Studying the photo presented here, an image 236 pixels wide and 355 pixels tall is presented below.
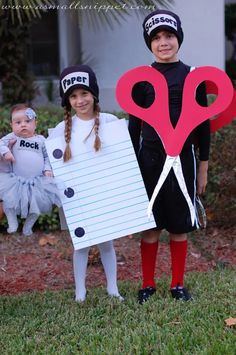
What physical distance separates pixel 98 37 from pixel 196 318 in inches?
239

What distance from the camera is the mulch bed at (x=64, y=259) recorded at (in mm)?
5273

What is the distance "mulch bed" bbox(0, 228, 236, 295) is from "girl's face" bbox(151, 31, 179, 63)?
199 centimetres

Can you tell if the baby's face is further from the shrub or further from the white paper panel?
the shrub

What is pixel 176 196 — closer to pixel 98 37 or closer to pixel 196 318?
pixel 196 318

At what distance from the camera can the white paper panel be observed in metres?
3.93

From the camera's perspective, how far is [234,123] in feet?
21.4

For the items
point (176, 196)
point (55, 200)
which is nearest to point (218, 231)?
point (176, 196)

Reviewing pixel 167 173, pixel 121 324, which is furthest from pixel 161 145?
pixel 121 324

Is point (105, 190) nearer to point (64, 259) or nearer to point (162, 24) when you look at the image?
point (162, 24)

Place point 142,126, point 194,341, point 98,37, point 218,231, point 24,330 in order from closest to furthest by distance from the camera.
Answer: point 194,341 < point 24,330 < point 142,126 < point 218,231 < point 98,37

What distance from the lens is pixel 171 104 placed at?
13.0ft

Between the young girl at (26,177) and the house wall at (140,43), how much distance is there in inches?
191

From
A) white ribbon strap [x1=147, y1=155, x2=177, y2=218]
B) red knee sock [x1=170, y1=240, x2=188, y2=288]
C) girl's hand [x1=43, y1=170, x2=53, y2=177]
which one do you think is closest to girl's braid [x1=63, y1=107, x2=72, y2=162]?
girl's hand [x1=43, y1=170, x2=53, y2=177]

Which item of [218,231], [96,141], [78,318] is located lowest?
[218,231]
